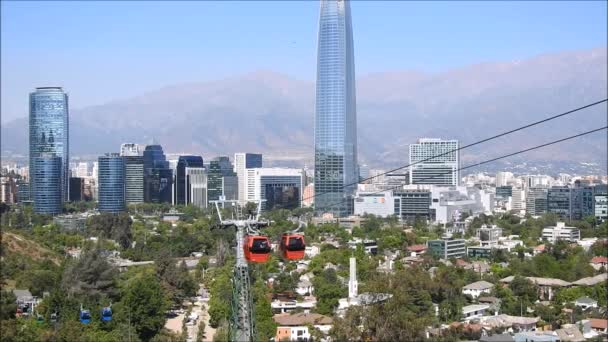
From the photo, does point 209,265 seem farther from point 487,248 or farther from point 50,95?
point 50,95

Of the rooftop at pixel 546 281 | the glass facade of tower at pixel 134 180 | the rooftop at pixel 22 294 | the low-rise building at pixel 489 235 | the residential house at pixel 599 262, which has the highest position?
the glass facade of tower at pixel 134 180

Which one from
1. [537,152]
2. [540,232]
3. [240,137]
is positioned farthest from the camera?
[240,137]

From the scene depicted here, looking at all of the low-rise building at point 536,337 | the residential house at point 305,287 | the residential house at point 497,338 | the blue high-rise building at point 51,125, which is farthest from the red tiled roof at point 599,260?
the blue high-rise building at point 51,125

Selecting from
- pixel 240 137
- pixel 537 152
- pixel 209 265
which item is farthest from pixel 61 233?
pixel 240 137

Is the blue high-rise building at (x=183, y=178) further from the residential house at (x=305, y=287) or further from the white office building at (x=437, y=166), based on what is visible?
the residential house at (x=305, y=287)

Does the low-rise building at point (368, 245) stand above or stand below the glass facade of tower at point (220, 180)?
below

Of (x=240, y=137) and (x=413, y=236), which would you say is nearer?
(x=413, y=236)

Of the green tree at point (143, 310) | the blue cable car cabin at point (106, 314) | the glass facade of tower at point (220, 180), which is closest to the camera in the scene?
the blue cable car cabin at point (106, 314)
